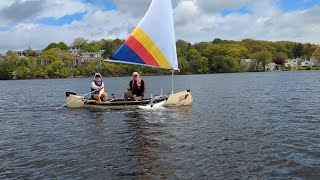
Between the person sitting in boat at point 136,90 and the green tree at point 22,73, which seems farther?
the green tree at point 22,73

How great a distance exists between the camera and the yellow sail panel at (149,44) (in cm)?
2597

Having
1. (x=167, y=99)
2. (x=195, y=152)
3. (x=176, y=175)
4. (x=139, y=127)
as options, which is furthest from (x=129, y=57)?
(x=176, y=175)

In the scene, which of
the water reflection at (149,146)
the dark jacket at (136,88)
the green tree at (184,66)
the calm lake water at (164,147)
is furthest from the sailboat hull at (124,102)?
the green tree at (184,66)

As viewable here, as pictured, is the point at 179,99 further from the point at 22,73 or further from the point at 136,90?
the point at 22,73

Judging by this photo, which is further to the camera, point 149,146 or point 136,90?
point 136,90

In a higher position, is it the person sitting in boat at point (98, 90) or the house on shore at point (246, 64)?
the house on shore at point (246, 64)

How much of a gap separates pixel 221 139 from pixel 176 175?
488 centimetres

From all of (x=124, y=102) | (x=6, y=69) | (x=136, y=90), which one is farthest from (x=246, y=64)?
(x=124, y=102)

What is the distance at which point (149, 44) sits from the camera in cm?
2602

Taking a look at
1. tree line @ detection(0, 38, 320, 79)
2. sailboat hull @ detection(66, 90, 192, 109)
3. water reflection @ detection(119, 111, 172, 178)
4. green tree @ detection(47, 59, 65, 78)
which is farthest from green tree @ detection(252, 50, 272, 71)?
water reflection @ detection(119, 111, 172, 178)

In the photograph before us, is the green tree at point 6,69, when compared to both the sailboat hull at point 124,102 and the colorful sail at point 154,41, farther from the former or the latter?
the colorful sail at point 154,41

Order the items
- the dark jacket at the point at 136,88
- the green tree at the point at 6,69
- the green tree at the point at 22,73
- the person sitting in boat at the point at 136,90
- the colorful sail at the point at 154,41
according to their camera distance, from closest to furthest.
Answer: the person sitting in boat at the point at 136,90, the dark jacket at the point at 136,88, the colorful sail at the point at 154,41, the green tree at the point at 22,73, the green tree at the point at 6,69

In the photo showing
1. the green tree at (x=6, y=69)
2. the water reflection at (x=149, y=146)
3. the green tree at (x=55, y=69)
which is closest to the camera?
the water reflection at (x=149, y=146)

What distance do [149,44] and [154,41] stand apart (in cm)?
40
